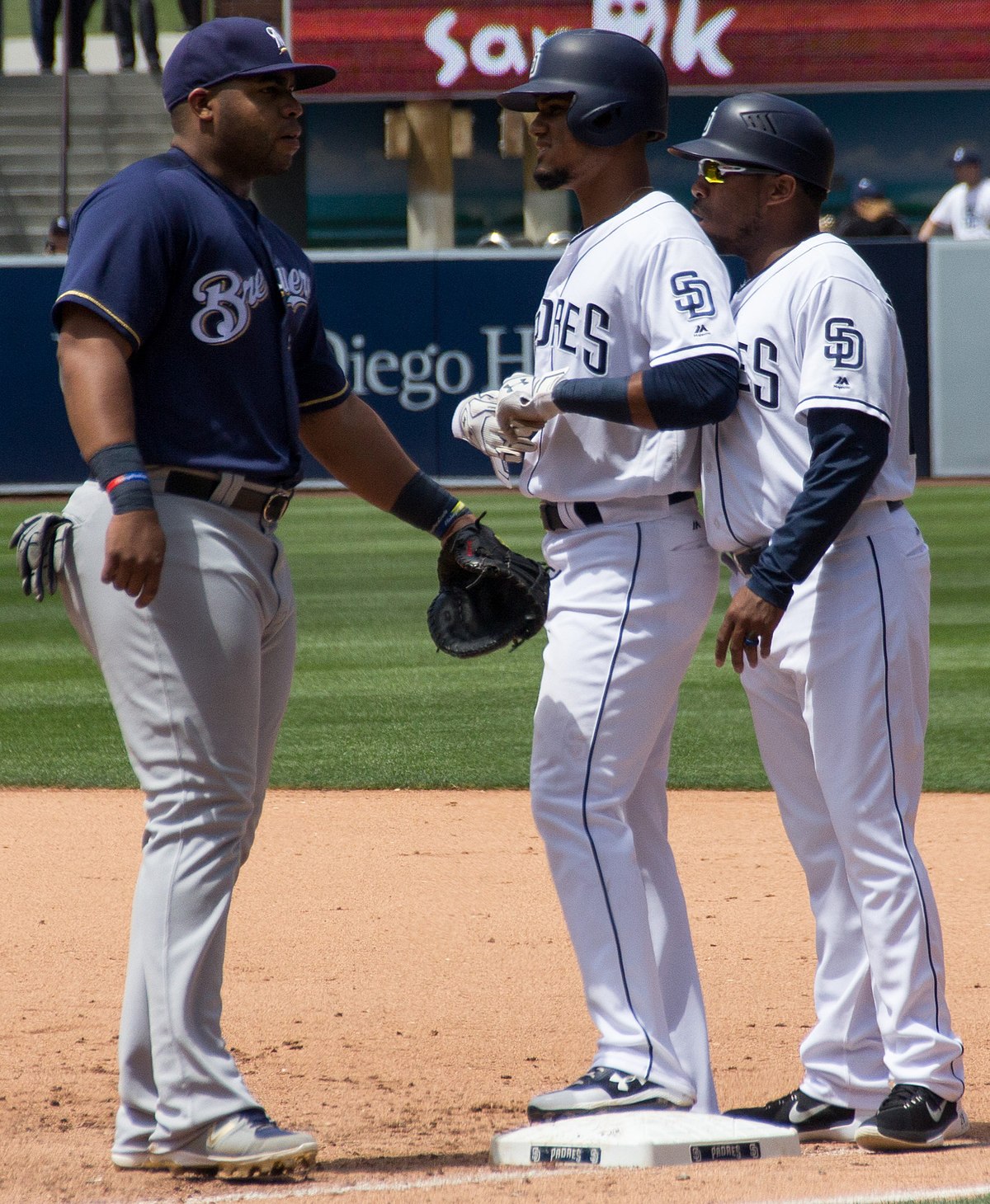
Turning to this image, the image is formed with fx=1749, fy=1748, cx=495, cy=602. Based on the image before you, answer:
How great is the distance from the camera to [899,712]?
2932 mm

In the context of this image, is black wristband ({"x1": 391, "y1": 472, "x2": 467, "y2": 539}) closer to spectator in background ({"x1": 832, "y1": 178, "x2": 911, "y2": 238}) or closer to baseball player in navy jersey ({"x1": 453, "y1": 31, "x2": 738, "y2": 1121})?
baseball player in navy jersey ({"x1": 453, "y1": 31, "x2": 738, "y2": 1121})

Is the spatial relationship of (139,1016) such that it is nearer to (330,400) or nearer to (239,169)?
(330,400)

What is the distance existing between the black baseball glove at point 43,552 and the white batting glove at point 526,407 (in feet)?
2.46

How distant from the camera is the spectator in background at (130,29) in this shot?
19797mm

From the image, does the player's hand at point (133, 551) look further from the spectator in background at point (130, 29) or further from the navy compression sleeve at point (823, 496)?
the spectator in background at point (130, 29)

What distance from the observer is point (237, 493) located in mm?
2852

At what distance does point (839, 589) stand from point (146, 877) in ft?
4.04

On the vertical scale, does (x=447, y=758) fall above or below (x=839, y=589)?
below

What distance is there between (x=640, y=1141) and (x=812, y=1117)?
448 millimetres

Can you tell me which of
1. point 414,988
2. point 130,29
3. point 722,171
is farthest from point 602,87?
point 130,29

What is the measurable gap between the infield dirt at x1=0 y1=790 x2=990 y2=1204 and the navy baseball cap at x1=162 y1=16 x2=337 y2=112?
1.78 metres

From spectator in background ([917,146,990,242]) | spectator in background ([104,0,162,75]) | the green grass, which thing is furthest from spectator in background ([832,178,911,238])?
spectator in background ([104,0,162,75])

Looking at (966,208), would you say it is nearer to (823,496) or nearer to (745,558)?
(745,558)

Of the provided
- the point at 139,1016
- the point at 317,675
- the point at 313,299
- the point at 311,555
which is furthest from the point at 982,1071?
the point at 311,555
